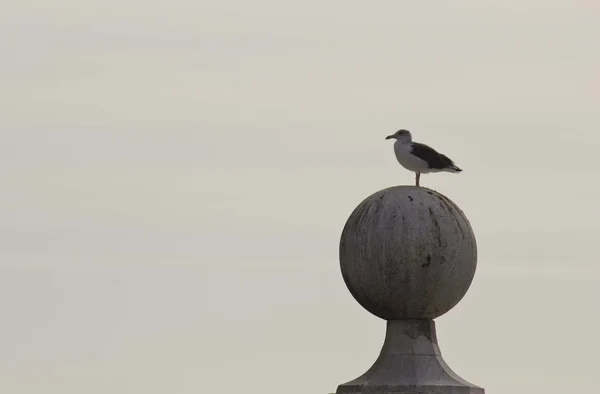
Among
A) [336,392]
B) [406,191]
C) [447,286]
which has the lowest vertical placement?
[336,392]

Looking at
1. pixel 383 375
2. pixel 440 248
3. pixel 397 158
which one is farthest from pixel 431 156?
pixel 383 375

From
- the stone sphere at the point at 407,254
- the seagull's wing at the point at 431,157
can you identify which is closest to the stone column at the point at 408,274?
the stone sphere at the point at 407,254

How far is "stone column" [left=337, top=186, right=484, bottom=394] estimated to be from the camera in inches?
503

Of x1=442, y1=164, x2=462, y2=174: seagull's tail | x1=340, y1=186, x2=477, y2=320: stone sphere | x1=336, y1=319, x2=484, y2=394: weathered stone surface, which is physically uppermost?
x1=442, y1=164, x2=462, y2=174: seagull's tail

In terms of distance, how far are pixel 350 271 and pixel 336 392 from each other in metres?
1.38

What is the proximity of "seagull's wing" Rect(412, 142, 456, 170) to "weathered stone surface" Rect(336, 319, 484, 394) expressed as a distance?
1702mm

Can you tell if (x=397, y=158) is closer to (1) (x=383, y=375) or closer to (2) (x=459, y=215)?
(2) (x=459, y=215)

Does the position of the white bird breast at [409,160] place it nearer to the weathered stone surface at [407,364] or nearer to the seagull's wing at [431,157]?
the seagull's wing at [431,157]

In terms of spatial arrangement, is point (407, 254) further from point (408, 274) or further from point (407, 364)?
point (407, 364)

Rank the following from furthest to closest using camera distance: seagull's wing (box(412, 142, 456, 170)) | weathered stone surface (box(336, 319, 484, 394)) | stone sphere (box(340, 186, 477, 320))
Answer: seagull's wing (box(412, 142, 456, 170)) → weathered stone surface (box(336, 319, 484, 394)) → stone sphere (box(340, 186, 477, 320))

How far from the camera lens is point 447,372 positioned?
43.5ft

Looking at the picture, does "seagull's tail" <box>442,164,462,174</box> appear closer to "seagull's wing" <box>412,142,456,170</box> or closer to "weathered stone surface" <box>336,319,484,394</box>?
"seagull's wing" <box>412,142,456,170</box>

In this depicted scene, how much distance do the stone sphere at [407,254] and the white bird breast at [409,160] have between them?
789 mm

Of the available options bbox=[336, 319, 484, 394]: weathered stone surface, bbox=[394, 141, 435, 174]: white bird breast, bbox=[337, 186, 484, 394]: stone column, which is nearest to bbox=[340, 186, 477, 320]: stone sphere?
bbox=[337, 186, 484, 394]: stone column
